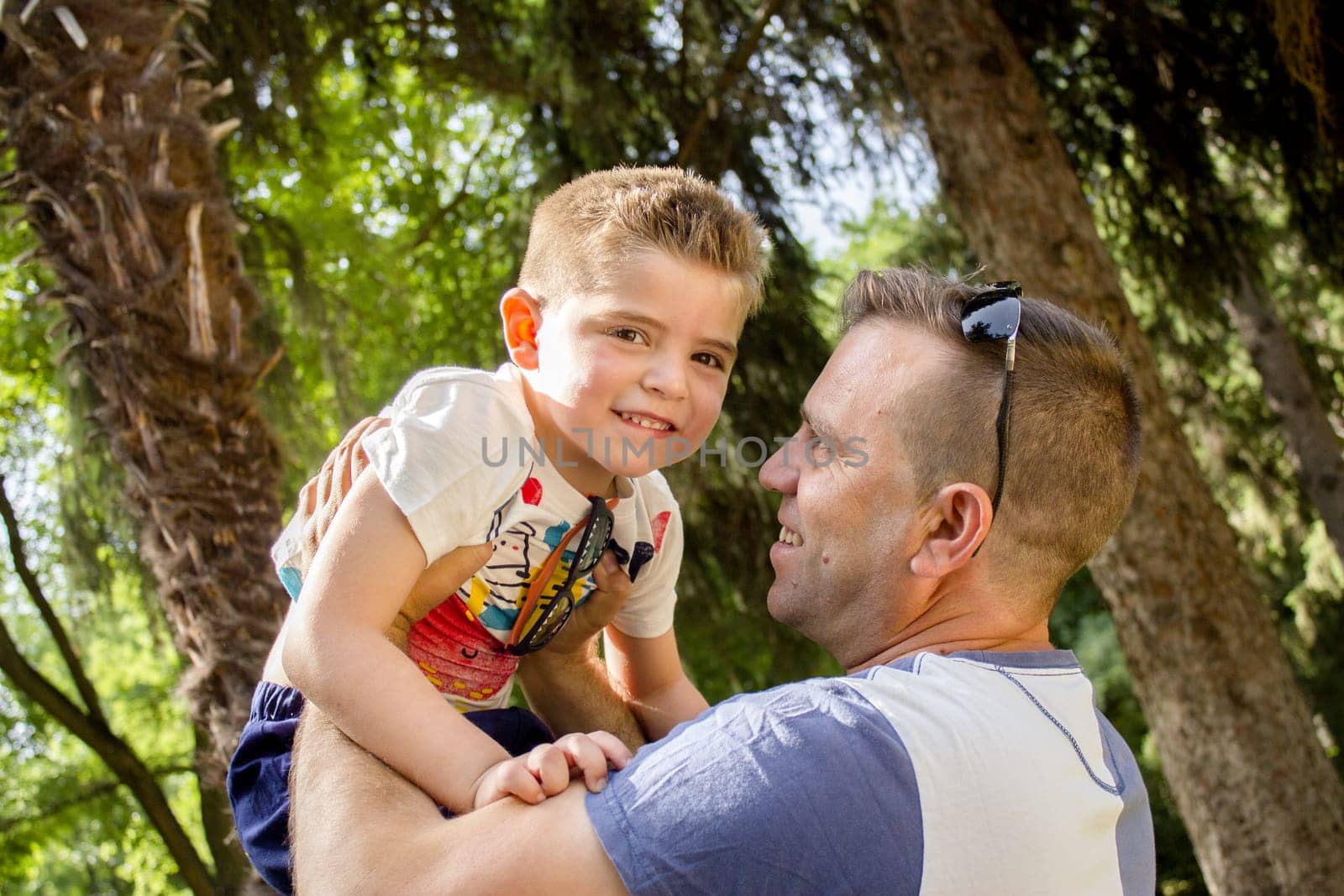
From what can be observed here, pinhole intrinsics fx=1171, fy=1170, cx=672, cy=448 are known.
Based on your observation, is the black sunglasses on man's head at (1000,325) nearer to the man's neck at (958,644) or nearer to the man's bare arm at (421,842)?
the man's neck at (958,644)

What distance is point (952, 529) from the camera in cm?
176

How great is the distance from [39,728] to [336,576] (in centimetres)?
759

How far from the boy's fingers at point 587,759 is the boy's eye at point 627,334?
710mm

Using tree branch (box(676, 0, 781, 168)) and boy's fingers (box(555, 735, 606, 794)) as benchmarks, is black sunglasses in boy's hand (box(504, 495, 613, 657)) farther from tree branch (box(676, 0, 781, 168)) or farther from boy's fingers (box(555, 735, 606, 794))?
tree branch (box(676, 0, 781, 168))

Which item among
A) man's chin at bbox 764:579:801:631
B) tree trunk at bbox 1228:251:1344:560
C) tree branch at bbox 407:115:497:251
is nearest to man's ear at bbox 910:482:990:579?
man's chin at bbox 764:579:801:631

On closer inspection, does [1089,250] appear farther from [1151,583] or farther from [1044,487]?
[1044,487]

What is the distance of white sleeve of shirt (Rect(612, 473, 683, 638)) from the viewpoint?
90.3 inches

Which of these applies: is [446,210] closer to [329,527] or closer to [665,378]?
[665,378]

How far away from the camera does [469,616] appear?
2.02m

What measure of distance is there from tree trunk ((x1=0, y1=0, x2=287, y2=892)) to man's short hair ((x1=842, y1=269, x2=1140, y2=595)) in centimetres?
227

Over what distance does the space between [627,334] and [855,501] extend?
49cm

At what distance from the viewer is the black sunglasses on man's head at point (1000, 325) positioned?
1.72m

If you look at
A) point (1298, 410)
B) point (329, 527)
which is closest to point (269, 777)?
point (329, 527)

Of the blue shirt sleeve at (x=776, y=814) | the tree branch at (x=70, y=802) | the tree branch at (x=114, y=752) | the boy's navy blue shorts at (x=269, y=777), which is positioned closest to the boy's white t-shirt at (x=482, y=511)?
the boy's navy blue shorts at (x=269, y=777)
